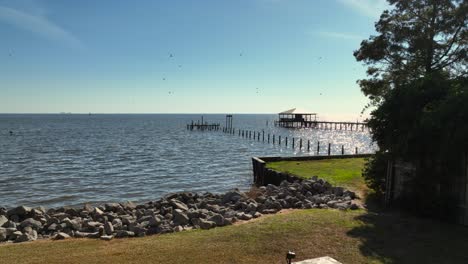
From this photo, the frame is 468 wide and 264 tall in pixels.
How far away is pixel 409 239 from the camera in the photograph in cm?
851

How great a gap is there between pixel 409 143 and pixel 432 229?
2.41 metres

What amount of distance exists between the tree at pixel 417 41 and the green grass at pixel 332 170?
381cm

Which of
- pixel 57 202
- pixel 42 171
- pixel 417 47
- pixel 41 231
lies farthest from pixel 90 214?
pixel 417 47

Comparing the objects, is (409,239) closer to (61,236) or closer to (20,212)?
(61,236)

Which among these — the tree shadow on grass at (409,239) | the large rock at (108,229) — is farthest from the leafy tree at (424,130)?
the large rock at (108,229)

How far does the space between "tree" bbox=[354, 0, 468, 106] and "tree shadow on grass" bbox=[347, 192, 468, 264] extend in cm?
1194

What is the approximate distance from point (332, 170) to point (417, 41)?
879 cm

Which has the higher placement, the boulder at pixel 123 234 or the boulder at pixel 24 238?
the boulder at pixel 123 234

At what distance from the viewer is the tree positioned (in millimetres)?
21516

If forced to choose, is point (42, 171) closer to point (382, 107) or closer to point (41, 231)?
point (41, 231)

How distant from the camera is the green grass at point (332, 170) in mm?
16094

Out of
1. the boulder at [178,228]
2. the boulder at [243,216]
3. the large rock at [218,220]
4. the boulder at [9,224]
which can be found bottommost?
the boulder at [9,224]

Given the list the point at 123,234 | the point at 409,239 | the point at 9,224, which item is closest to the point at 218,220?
the point at 123,234

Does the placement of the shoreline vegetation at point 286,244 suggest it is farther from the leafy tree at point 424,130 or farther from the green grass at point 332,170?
the green grass at point 332,170
